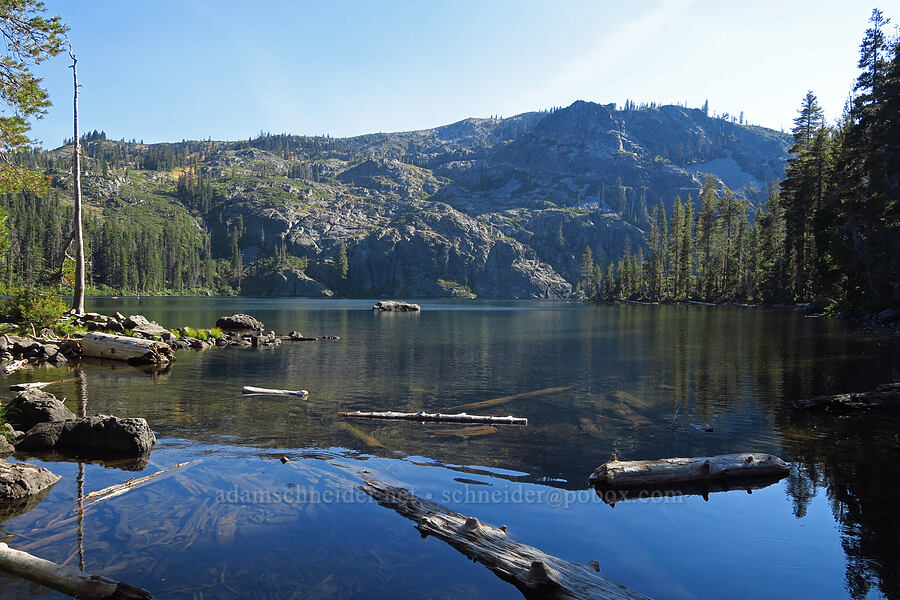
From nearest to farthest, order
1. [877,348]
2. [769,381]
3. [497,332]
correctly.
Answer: [769,381] → [877,348] → [497,332]

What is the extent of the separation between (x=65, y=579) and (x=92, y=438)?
9.63 m

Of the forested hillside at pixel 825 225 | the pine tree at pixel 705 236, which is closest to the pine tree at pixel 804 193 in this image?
the forested hillside at pixel 825 225

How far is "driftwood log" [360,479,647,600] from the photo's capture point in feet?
26.0

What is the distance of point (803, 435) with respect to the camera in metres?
17.8

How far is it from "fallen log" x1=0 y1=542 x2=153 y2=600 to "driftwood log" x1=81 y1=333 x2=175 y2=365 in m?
28.8

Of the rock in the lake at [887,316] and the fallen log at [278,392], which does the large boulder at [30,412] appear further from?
the rock in the lake at [887,316]

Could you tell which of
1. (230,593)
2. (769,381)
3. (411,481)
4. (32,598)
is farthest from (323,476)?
(769,381)

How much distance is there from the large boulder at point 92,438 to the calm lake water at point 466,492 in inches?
31.4

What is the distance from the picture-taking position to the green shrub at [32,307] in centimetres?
3675

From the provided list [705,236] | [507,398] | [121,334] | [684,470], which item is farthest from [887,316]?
[705,236]

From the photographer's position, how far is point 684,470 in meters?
13.4

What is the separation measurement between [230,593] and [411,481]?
19.9 feet

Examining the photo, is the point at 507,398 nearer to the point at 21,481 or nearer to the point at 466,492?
the point at 466,492

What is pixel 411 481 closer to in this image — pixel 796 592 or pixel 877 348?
pixel 796 592
